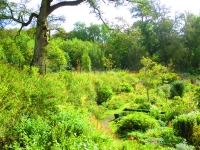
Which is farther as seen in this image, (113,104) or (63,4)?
(113,104)

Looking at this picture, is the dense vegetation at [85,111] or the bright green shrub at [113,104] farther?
the bright green shrub at [113,104]

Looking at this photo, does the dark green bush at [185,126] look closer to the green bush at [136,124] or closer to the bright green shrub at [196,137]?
the bright green shrub at [196,137]

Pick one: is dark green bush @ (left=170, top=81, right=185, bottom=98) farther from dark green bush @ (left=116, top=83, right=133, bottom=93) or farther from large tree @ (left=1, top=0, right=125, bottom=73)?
large tree @ (left=1, top=0, right=125, bottom=73)

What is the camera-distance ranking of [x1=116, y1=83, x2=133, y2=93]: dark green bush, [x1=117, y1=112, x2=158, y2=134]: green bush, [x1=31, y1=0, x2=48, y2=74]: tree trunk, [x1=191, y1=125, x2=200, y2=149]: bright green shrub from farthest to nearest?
[x1=116, y1=83, x2=133, y2=93]: dark green bush → [x1=31, y1=0, x2=48, y2=74]: tree trunk → [x1=117, y1=112, x2=158, y2=134]: green bush → [x1=191, y1=125, x2=200, y2=149]: bright green shrub

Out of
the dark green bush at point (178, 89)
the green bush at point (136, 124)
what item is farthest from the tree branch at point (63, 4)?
the dark green bush at point (178, 89)

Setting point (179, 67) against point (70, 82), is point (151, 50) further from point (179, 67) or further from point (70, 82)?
point (70, 82)

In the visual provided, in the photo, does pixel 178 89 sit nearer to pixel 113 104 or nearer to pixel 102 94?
pixel 113 104

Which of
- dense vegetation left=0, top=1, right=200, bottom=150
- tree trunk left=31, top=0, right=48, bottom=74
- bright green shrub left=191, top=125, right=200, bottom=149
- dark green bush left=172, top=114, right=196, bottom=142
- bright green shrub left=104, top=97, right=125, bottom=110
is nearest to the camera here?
dense vegetation left=0, top=1, right=200, bottom=150

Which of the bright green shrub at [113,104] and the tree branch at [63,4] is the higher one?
the tree branch at [63,4]

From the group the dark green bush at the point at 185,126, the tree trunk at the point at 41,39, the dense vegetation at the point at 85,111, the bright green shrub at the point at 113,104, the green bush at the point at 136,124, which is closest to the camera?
the dense vegetation at the point at 85,111

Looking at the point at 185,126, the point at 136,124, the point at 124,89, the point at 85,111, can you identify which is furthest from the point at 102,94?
the point at 185,126

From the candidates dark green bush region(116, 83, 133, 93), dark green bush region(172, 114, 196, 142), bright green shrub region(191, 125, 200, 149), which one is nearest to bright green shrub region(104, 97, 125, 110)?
dark green bush region(116, 83, 133, 93)

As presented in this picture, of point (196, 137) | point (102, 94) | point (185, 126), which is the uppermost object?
point (102, 94)

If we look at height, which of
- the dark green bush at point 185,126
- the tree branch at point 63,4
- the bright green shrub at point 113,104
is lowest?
the bright green shrub at point 113,104
